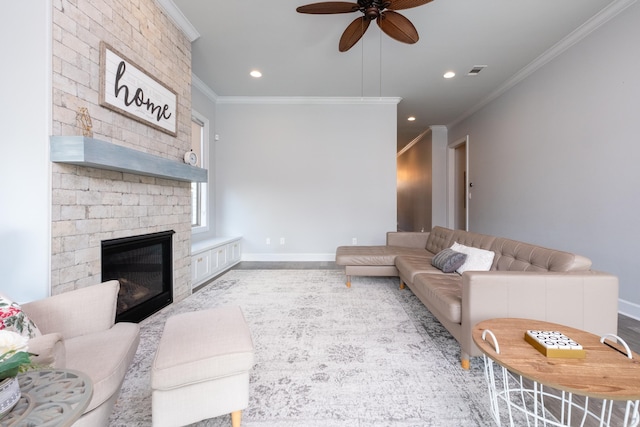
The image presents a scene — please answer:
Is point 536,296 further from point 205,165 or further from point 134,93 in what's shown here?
point 205,165

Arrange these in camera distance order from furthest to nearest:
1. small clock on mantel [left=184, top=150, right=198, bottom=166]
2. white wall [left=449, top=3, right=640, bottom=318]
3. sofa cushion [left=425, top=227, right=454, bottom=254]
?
sofa cushion [left=425, top=227, right=454, bottom=254], small clock on mantel [left=184, top=150, right=198, bottom=166], white wall [left=449, top=3, right=640, bottom=318]

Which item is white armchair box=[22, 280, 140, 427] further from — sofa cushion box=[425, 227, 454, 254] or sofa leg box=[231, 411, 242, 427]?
sofa cushion box=[425, 227, 454, 254]

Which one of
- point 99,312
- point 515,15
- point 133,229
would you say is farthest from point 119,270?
point 515,15

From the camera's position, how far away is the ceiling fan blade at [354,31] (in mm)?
2392

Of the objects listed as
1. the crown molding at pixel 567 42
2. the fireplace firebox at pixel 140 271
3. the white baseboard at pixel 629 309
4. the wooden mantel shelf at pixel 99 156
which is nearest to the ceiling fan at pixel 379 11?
the wooden mantel shelf at pixel 99 156

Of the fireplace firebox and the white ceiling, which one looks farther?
the white ceiling

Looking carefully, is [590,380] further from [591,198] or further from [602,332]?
[591,198]

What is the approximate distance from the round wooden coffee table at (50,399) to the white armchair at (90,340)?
24 cm

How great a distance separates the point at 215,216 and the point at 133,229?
2640mm

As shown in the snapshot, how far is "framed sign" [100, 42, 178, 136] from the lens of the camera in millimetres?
2045

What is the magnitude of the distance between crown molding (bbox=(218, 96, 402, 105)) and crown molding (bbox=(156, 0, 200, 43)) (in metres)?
1.80

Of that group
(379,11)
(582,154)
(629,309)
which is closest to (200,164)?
(379,11)

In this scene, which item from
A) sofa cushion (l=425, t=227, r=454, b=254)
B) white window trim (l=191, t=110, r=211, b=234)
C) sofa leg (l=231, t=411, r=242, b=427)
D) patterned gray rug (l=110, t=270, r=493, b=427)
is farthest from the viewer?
white window trim (l=191, t=110, r=211, b=234)

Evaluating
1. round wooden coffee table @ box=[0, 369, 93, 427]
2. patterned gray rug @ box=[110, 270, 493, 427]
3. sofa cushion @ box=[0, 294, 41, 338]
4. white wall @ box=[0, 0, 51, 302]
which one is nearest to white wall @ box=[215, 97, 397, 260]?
patterned gray rug @ box=[110, 270, 493, 427]
